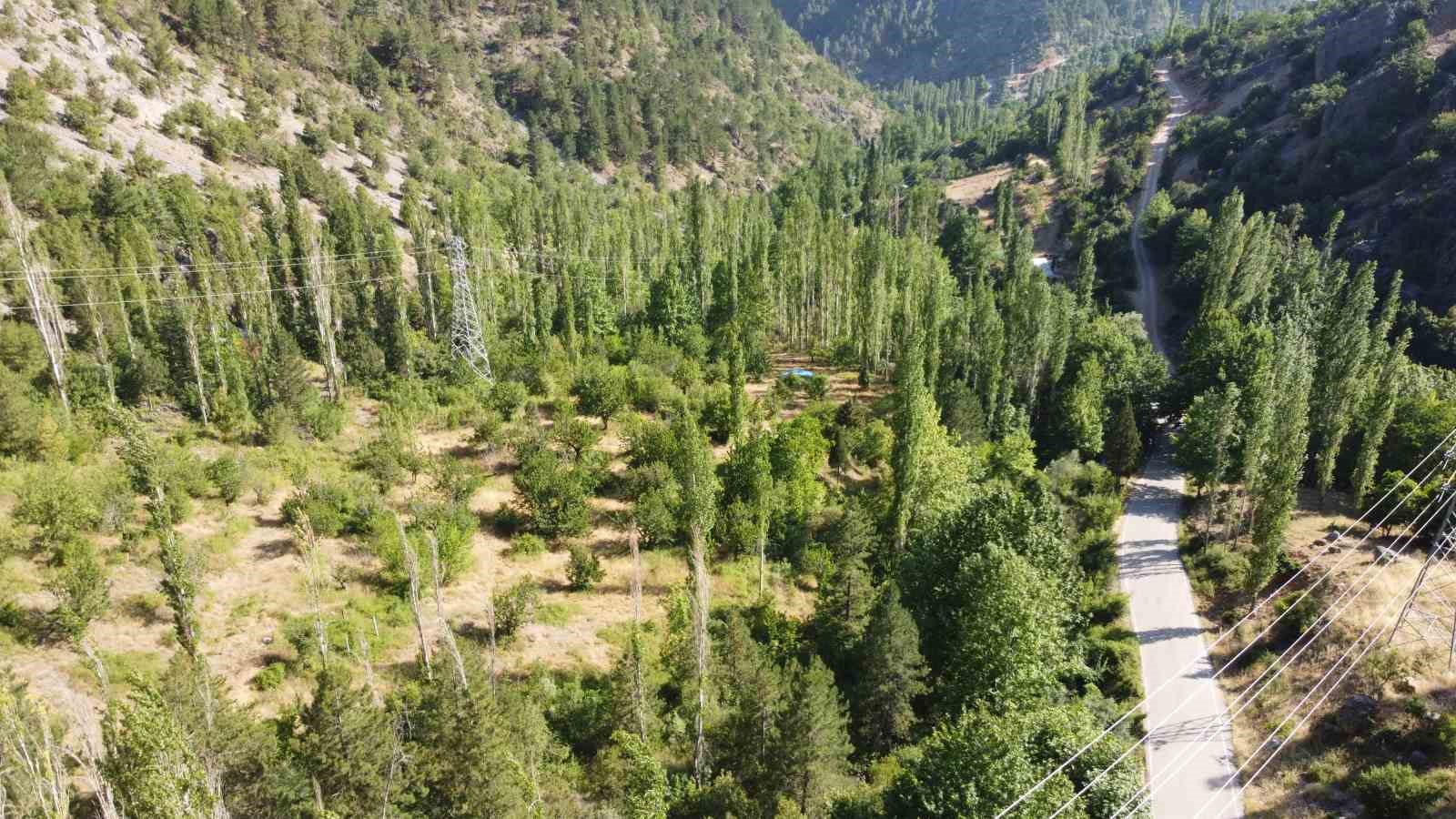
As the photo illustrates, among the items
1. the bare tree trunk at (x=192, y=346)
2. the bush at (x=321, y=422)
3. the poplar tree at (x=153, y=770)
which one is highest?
the bare tree trunk at (x=192, y=346)

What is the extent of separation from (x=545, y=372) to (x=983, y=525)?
32016 mm

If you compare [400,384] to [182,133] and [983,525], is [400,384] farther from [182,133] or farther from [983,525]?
[182,133]

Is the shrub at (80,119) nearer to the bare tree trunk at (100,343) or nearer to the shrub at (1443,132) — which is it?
the bare tree trunk at (100,343)

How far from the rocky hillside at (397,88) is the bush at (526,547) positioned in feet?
153

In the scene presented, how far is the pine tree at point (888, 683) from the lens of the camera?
27.4 meters

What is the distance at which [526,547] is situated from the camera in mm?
36188

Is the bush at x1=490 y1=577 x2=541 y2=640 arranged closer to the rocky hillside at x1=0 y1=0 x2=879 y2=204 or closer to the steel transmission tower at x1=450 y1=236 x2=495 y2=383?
the steel transmission tower at x1=450 y1=236 x2=495 y2=383

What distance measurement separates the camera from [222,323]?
44.6 metres

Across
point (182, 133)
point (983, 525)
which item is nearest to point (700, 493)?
point (983, 525)

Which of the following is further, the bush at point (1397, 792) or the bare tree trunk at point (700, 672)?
the bare tree trunk at point (700, 672)

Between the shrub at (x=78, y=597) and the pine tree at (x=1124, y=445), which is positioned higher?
the pine tree at (x=1124, y=445)

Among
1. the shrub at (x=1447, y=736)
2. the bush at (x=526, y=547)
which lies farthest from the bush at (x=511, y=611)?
the shrub at (x=1447, y=736)

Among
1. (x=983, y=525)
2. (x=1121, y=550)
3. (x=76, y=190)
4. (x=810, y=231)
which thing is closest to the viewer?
(x=983, y=525)

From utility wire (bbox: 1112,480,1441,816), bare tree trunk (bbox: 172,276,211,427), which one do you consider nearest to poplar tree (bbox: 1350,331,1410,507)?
utility wire (bbox: 1112,480,1441,816)
